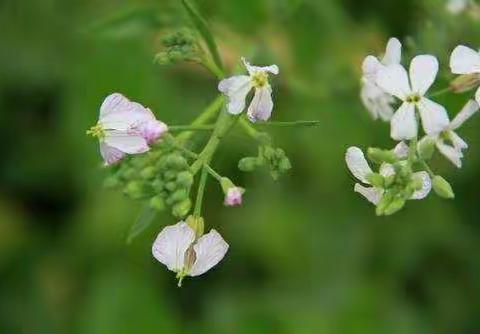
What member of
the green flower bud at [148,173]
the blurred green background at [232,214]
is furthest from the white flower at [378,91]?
the blurred green background at [232,214]

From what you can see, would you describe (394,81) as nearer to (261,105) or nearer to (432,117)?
(432,117)

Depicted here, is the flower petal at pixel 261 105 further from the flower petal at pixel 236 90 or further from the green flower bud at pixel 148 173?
the green flower bud at pixel 148 173

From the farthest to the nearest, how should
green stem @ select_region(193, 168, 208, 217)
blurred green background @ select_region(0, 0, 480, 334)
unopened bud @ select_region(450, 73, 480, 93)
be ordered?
blurred green background @ select_region(0, 0, 480, 334) < unopened bud @ select_region(450, 73, 480, 93) < green stem @ select_region(193, 168, 208, 217)

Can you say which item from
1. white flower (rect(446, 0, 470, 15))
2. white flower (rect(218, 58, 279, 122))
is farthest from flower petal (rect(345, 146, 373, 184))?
white flower (rect(446, 0, 470, 15))

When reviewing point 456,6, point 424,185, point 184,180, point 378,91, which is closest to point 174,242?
point 184,180

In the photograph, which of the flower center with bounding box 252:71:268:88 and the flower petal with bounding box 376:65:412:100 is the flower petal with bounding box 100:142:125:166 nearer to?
the flower center with bounding box 252:71:268:88

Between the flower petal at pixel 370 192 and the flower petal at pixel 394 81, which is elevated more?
the flower petal at pixel 394 81
